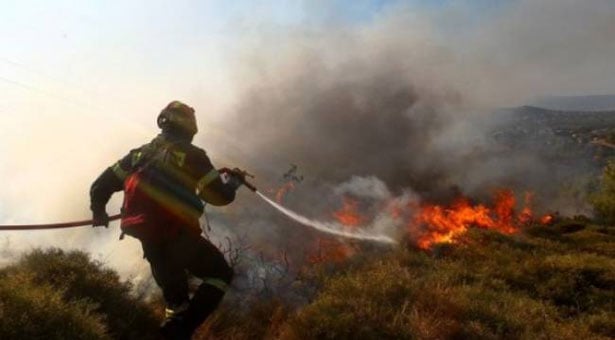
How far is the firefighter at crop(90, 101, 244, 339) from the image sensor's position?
4645 millimetres

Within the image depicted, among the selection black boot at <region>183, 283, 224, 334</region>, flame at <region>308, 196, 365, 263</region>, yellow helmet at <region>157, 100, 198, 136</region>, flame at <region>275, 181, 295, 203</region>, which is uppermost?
yellow helmet at <region>157, 100, 198, 136</region>

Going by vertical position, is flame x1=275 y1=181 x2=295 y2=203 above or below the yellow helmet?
below

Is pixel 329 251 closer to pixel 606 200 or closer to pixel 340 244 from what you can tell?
pixel 340 244

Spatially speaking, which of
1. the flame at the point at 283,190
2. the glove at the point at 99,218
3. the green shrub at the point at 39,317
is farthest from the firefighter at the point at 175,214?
the flame at the point at 283,190

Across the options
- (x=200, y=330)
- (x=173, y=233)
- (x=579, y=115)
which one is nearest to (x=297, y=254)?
(x=200, y=330)

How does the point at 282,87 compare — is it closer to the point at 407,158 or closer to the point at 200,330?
the point at 407,158

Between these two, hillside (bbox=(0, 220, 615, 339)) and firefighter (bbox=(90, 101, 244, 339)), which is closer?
→ firefighter (bbox=(90, 101, 244, 339))

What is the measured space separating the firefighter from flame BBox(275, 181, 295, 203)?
12.2 metres

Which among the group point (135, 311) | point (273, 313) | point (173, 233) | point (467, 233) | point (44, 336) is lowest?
point (467, 233)

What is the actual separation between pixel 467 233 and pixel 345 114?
480 inches

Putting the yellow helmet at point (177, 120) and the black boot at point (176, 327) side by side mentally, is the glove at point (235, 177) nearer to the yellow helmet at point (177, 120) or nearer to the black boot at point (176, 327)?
the yellow helmet at point (177, 120)

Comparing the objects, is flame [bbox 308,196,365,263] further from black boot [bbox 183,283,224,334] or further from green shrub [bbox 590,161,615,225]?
green shrub [bbox 590,161,615,225]

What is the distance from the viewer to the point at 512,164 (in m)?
30.4

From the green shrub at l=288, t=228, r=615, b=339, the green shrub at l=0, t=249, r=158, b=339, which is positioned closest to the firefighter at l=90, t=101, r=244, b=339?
the green shrub at l=0, t=249, r=158, b=339
